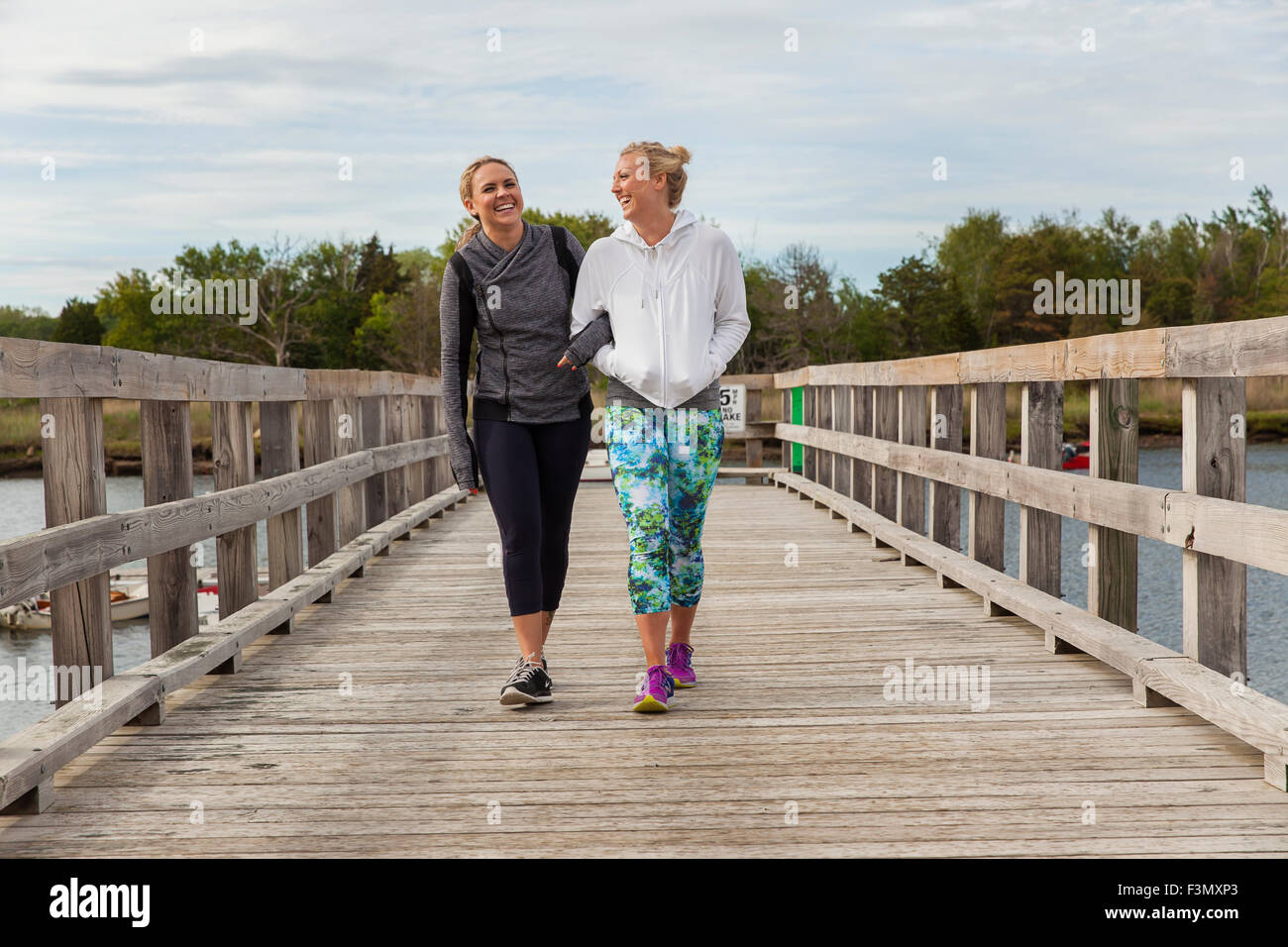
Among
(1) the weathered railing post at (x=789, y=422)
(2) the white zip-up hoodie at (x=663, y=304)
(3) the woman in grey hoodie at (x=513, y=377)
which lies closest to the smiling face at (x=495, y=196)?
(3) the woman in grey hoodie at (x=513, y=377)

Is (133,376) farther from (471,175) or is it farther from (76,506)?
(471,175)

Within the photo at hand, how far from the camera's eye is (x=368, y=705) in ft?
13.9

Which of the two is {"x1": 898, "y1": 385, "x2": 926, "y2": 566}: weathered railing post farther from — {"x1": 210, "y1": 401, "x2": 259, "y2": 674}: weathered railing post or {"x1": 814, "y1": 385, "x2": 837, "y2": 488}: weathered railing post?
{"x1": 210, "y1": 401, "x2": 259, "y2": 674}: weathered railing post

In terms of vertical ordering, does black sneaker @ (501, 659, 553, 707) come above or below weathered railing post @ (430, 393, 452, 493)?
below

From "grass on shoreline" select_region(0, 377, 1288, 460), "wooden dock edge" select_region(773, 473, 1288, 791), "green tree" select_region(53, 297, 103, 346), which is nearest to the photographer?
"wooden dock edge" select_region(773, 473, 1288, 791)

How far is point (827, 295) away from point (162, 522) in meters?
57.8

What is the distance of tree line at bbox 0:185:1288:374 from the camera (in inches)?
2443

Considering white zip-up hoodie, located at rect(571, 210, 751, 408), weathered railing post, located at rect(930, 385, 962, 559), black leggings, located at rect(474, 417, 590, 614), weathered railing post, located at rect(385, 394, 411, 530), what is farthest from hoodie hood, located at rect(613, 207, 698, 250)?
weathered railing post, located at rect(385, 394, 411, 530)

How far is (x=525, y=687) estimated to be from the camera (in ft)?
13.4

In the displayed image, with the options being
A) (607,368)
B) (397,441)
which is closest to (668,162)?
(607,368)

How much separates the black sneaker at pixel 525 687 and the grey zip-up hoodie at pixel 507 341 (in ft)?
2.04
